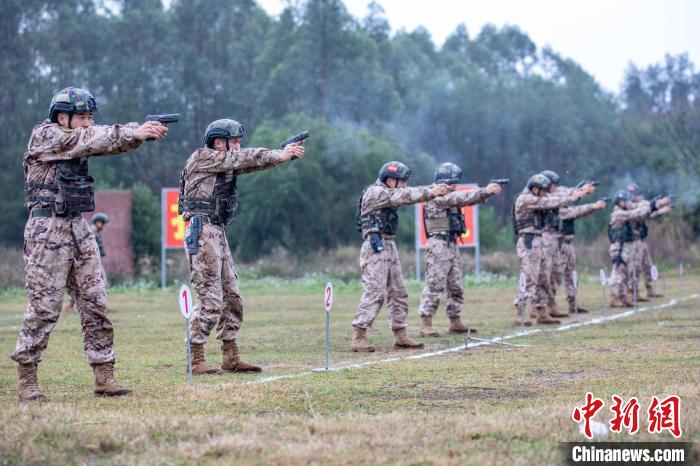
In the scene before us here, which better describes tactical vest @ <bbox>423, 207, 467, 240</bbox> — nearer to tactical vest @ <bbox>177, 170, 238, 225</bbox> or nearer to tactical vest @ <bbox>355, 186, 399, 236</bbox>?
tactical vest @ <bbox>355, 186, 399, 236</bbox>

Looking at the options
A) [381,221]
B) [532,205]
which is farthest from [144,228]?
[381,221]

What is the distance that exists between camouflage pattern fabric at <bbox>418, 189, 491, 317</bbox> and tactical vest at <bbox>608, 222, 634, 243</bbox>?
8341mm

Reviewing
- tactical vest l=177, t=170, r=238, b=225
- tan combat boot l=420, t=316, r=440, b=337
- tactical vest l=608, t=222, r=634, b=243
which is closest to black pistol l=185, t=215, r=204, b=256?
tactical vest l=177, t=170, r=238, b=225

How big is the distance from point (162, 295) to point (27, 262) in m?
23.3

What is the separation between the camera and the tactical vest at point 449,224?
58.2 feet

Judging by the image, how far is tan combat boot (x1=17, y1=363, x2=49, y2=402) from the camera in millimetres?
9711

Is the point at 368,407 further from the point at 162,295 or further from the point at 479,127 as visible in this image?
the point at 479,127

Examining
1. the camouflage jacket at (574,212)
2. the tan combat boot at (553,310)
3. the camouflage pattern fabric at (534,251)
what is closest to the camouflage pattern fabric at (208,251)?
the camouflage pattern fabric at (534,251)

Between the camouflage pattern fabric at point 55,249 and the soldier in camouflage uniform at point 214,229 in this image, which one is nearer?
the camouflage pattern fabric at point 55,249

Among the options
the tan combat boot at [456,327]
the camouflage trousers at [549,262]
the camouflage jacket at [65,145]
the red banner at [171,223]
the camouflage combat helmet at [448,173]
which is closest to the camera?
the camouflage jacket at [65,145]

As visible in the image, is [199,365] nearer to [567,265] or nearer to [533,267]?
[533,267]

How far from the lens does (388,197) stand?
1484cm

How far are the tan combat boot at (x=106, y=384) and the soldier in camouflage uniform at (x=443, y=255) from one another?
26.6ft

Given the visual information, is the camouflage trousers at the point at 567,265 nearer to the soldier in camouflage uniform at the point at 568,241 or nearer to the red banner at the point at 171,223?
the soldier in camouflage uniform at the point at 568,241
